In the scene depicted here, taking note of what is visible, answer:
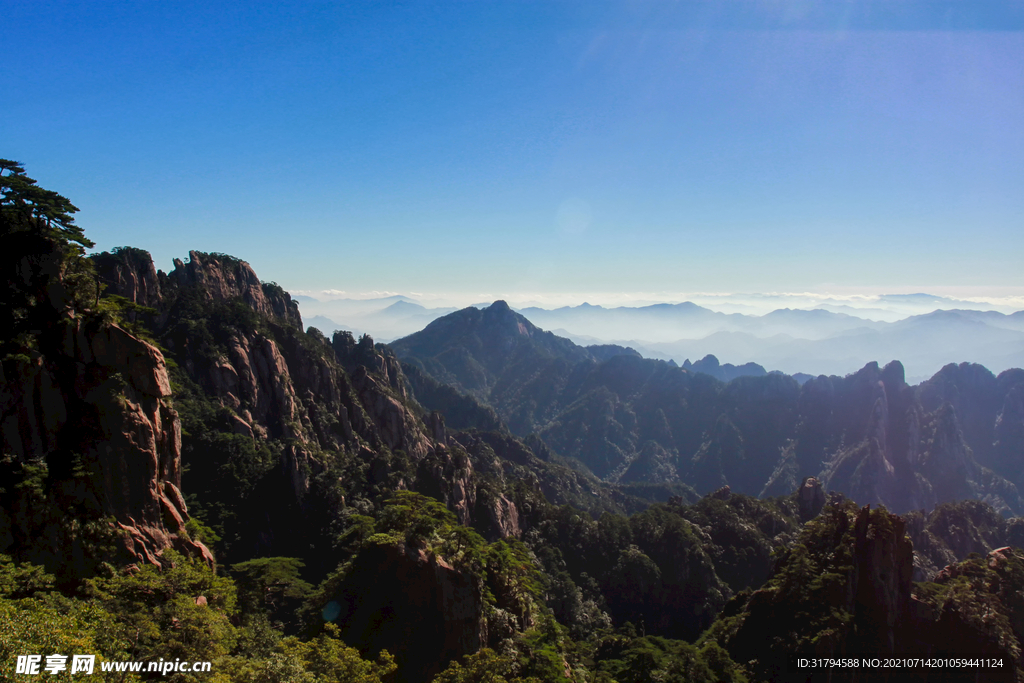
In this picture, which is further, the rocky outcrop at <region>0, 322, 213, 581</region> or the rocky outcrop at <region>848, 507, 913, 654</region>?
the rocky outcrop at <region>848, 507, 913, 654</region>

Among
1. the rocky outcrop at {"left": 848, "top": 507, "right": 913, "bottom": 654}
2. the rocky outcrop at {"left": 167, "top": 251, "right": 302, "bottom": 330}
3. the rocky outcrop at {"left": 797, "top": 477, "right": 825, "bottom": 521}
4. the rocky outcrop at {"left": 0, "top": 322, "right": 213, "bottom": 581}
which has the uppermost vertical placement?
the rocky outcrop at {"left": 167, "top": 251, "right": 302, "bottom": 330}

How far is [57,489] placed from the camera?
26.5m

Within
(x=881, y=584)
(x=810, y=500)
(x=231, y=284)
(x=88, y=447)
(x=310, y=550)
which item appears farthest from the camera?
(x=231, y=284)

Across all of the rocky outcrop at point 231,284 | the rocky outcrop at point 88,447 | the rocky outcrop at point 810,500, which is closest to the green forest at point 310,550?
the rocky outcrop at point 88,447

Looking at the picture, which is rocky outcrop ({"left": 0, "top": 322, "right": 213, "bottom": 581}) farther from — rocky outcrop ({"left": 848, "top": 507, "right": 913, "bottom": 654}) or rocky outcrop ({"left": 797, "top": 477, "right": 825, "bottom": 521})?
rocky outcrop ({"left": 797, "top": 477, "right": 825, "bottom": 521})

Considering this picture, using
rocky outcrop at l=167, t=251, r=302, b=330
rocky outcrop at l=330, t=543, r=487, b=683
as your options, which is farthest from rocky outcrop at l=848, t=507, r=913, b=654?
rocky outcrop at l=167, t=251, r=302, b=330

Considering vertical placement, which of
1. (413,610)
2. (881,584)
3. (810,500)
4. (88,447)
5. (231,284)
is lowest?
(810,500)

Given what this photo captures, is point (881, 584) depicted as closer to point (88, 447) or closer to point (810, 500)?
point (88, 447)

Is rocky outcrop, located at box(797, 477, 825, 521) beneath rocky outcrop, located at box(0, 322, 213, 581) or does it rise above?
beneath

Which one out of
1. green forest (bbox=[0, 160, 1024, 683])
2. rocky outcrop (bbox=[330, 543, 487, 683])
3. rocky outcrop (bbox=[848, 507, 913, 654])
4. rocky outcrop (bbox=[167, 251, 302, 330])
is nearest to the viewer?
green forest (bbox=[0, 160, 1024, 683])

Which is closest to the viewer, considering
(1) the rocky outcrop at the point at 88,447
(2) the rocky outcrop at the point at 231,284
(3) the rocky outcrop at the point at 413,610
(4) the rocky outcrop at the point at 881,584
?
(1) the rocky outcrop at the point at 88,447

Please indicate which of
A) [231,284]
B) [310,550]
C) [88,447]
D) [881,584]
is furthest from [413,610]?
[231,284]

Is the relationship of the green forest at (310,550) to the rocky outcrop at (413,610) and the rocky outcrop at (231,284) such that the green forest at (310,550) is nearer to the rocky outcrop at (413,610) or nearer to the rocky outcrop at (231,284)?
the rocky outcrop at (413,610)

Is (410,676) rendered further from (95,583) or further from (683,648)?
(683,648)
